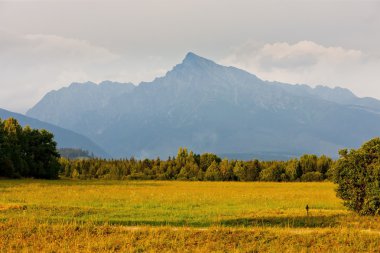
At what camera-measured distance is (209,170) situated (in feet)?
426

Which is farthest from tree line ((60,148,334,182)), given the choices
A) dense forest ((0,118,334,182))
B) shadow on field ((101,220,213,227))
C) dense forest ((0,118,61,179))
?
shadow on field ((101,220,213,227))

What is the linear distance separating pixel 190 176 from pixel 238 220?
4053 inches

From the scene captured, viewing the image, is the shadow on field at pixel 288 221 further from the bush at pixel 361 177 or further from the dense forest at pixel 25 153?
the dense forest at pixel 25 153

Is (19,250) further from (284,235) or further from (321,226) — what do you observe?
(321,226)

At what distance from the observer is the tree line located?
127 metres

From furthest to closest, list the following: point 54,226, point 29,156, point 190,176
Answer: point 190,176, point 29,156, point 54,226

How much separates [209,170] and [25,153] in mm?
48824

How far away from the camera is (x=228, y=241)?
22844mm

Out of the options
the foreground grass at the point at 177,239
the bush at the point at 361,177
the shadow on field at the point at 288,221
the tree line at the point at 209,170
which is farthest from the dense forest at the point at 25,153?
the bush at the point at 361,177

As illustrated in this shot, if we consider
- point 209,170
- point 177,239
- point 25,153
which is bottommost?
point 177,239

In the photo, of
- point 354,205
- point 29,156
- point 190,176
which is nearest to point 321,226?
point 354,205

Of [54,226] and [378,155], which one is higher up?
[378,155]

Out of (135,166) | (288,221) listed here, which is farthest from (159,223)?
(135,166)

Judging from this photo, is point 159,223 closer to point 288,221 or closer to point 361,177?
point 288,221
